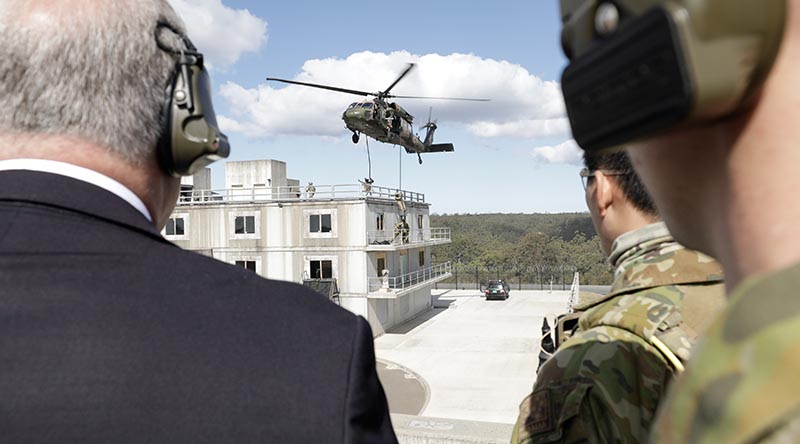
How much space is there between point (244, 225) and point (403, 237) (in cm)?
785

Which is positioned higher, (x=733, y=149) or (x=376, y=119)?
(x=376, y=119)

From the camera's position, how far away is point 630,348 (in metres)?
2.07

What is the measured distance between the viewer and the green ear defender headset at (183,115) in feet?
5.19

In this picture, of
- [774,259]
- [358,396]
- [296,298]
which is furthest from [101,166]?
[774,259]

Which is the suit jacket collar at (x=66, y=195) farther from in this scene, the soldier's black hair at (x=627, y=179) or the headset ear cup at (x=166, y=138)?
the soldier's black hair at (x=627, y=179)

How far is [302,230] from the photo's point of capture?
26.4 metres

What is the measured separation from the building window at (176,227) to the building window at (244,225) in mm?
2909

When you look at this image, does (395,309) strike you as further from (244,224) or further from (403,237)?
(244,224)

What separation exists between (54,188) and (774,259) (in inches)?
56.4

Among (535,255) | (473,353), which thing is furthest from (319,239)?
(535,255)

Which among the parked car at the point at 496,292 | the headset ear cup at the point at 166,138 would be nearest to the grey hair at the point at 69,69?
the headset ear cup at the point at 166,138

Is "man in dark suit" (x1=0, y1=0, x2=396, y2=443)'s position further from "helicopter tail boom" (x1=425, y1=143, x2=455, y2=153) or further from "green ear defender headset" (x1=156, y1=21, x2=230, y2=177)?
"helicopter tail boom" (x1=425, y1=143, x2=455, y2=153)

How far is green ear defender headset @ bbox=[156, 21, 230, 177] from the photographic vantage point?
5.19 ft

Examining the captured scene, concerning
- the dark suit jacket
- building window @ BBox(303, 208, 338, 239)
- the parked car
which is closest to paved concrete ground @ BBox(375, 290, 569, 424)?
the parked car
